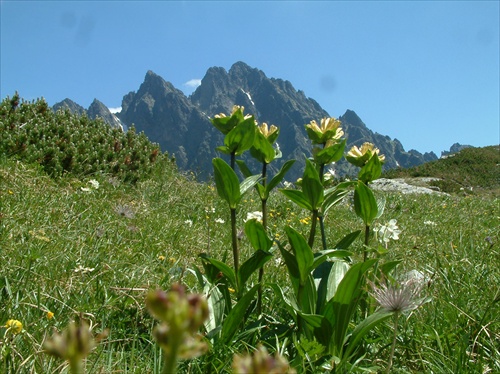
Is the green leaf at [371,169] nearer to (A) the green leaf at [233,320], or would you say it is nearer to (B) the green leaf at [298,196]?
(B) the green leaf at [298,196]

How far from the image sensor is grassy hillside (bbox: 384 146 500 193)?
2547 centimetres

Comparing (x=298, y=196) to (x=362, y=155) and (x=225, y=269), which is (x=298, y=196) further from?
(x=362, y=155)

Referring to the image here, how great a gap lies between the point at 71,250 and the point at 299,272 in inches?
66.6

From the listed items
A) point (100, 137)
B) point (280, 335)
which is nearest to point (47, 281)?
point (280, 335)

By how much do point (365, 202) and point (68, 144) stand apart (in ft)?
20.3

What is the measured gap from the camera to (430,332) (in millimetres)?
1921

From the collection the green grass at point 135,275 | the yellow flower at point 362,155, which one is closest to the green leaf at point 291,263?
the green grass at point 135,275

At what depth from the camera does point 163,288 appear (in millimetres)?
2398

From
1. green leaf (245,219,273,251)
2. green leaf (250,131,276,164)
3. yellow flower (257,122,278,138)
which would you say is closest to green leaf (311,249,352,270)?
green leaf (245,219,273,251)

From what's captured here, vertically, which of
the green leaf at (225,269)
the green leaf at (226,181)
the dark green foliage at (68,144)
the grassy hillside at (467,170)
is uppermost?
the grassy hillside at (467,170)

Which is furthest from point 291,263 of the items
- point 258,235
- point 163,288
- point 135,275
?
point 135,275

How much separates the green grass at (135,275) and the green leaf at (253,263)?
245mm

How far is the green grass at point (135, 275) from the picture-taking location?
1.74 m

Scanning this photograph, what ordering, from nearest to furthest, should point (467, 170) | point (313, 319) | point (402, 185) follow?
point (313, 319), point (402, 185), point (467, 170)
